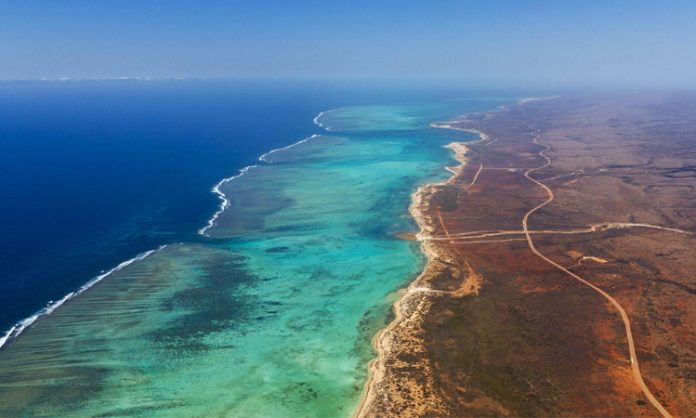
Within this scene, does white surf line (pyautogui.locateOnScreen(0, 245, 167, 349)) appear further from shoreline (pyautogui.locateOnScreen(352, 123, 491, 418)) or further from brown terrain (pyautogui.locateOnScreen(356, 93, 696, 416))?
brown terrain (pyautogui.locateOnScreen(356, 93, 696, 416))

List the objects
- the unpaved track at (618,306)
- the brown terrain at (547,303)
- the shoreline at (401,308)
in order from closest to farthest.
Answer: the unpaved track at (618,306) < the brown terrain at (547,303) < the shoreline at (401,308)

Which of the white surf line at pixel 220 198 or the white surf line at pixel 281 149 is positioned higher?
the white surf line at pixel 281 149

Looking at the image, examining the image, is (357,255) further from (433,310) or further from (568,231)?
(568,231)

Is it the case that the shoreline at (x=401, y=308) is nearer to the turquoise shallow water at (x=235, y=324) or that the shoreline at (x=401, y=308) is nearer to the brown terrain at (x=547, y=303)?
the brown terrain at (x=547, y=303)

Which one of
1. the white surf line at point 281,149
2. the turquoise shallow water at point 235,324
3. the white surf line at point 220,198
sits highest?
the white surf line at point 281,149

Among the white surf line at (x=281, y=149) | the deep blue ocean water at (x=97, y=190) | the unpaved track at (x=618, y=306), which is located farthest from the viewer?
the white surf line at (x=281, y=149)

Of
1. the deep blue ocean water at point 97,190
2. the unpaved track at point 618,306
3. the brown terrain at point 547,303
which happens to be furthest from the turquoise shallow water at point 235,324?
the unpaved track at point 618,306

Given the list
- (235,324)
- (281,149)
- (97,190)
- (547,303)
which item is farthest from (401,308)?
(281,149)
